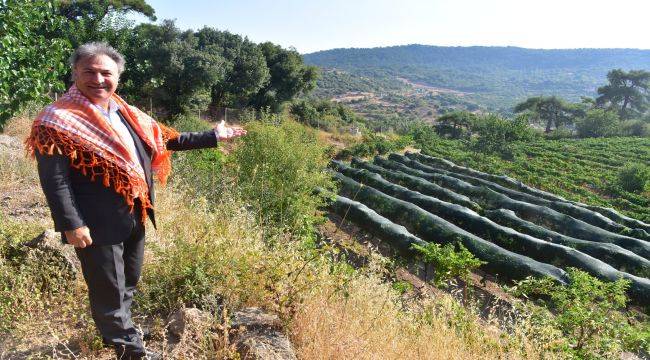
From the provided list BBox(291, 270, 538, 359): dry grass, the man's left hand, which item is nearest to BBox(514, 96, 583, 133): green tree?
BBox(291, 270, 538, 359): dry grass

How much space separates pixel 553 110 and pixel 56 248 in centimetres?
6118

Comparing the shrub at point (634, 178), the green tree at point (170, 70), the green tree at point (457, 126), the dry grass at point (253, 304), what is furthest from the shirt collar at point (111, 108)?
the green tree at point (457, 126)

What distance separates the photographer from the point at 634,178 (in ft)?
67.0

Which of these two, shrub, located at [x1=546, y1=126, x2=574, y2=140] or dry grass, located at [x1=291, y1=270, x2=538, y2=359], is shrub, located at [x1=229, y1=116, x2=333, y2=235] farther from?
shrub, located at [x1=546, y1=126, x2=574, y2=140]

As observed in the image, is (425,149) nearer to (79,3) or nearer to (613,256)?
(613,256)

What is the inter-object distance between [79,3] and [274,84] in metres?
11.5

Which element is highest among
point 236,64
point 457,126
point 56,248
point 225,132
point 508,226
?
point 236,64

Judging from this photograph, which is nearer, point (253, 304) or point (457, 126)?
point (253, 304)

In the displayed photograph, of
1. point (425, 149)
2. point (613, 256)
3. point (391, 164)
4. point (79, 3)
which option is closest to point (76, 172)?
point (613, 256)

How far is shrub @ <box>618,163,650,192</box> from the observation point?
20.2 metres

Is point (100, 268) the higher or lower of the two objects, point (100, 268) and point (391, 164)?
the higher

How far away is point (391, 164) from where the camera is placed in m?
21.1

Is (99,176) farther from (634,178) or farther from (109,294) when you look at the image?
(634,178)

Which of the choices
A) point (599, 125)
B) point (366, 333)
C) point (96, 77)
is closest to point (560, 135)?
point (599, 125)
